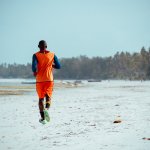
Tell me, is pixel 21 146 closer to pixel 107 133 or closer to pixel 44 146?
pixel 44 146

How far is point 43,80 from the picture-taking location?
779 cm

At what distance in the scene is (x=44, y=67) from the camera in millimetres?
7777

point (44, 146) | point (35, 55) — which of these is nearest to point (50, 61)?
point (35, 55)

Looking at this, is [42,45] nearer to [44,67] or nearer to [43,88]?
[44,67]

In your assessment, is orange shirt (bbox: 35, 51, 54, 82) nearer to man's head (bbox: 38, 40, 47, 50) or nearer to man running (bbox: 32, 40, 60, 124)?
man running (bbox: 32, 40, 60, 124)

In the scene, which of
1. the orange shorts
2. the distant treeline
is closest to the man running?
the orange shorts

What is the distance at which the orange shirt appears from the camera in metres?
7.74

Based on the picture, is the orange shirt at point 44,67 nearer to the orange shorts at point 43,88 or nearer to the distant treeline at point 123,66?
the orange shorts at point 43,88

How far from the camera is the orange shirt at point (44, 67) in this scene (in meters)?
7.74

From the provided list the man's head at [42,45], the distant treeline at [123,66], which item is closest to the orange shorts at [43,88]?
the man's head at [42,45]

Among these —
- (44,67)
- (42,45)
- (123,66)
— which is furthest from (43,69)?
(123,66)

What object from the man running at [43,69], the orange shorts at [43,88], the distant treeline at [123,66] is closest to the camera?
the man running at [43,69]

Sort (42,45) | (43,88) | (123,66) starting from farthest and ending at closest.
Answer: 1. (123,66)
2. (43,88)
3. (42,45)

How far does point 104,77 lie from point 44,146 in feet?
577
